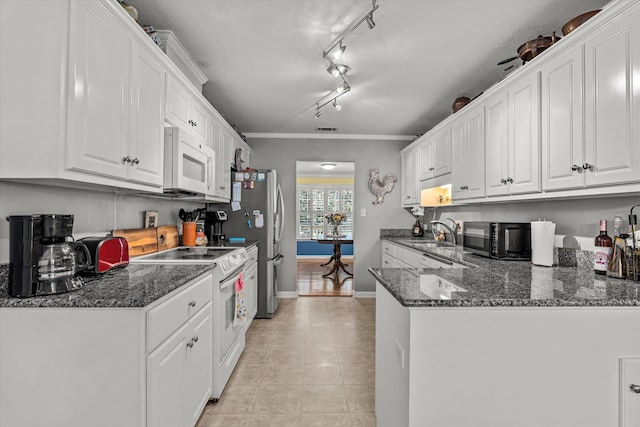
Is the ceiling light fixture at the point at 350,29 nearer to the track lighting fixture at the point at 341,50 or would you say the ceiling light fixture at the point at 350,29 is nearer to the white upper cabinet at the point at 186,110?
the track lighting fixture at the point at 341,50

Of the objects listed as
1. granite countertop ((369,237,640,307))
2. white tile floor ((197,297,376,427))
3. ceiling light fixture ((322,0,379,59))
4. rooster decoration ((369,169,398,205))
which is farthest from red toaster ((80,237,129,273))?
rooster decoration ((369,169,398,205))

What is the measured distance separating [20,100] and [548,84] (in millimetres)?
2696

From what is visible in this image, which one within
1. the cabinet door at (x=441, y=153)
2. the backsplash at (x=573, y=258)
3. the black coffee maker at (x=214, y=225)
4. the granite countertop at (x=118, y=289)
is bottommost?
the granite countertop at (x=118, y=289)

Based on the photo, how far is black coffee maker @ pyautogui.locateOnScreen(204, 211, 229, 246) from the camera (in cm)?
364

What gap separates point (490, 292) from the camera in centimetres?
129

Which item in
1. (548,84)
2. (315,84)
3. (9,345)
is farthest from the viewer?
(315,84)

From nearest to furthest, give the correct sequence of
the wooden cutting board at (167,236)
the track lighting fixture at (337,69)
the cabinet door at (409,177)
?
the track lighting fixture at (337,69) → the wooden cutting board at (167,236) → the cabinet door at (409,177)

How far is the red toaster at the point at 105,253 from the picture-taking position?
151cm

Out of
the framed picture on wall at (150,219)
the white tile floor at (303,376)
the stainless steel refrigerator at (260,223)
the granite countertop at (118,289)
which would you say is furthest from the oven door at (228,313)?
the stainless steel refrigerator at (260,223)

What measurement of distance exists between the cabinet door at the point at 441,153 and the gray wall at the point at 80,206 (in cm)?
289


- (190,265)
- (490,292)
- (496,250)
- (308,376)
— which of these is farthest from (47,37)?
(496,250)

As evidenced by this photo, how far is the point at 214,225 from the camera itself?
3818 millimetres

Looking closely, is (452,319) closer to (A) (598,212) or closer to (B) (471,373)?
(B) (471,373)

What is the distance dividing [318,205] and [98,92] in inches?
299
